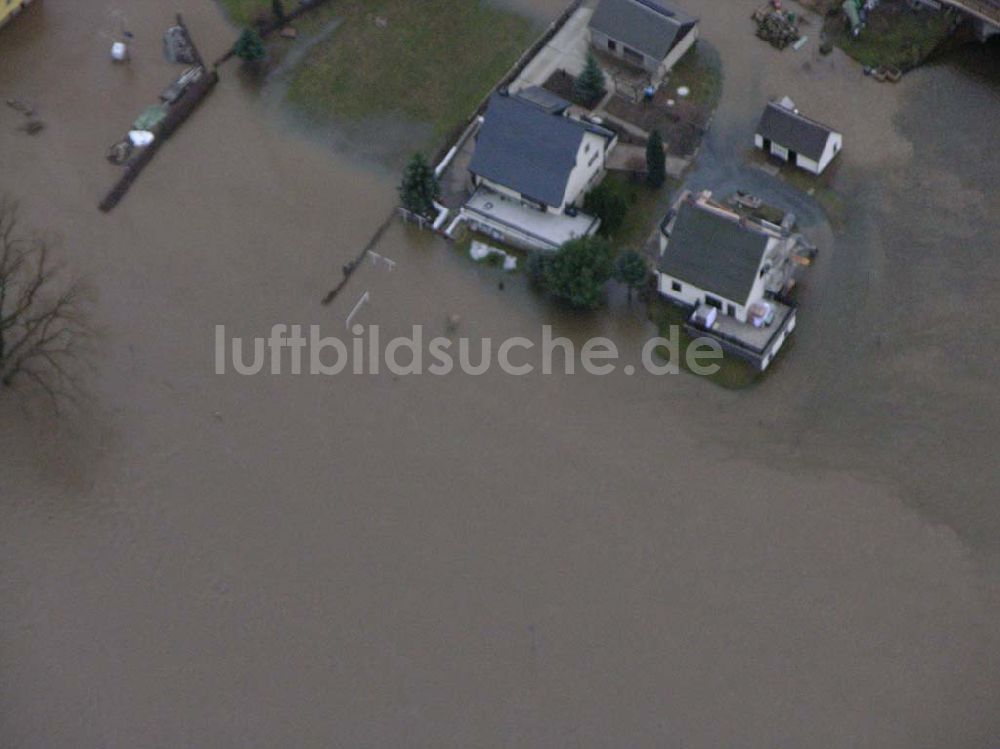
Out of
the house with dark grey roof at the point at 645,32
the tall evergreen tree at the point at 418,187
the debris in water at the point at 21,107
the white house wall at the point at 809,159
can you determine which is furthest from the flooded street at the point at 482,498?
the house with dark grey roof at the point at 645,32

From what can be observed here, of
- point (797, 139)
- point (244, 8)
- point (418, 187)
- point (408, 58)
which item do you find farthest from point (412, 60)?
point (797, 139)

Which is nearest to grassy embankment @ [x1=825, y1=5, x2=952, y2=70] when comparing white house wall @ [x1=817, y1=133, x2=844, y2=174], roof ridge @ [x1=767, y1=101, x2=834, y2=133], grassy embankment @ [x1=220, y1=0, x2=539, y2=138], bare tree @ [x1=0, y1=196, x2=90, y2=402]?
roof ridge @ [x1=767, y1=101, x2=834, y2=133]

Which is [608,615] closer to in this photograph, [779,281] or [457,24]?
[779,281]

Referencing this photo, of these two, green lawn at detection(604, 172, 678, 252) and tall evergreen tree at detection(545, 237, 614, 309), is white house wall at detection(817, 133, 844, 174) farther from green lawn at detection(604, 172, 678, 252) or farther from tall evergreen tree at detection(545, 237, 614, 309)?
tall evergreen tree at detection(545, 237, 614, 309)

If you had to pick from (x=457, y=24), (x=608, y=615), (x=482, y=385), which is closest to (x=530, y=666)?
(x=608, y=615)

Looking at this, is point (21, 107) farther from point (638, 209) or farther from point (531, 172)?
point (638, 209)
